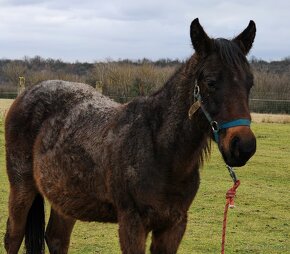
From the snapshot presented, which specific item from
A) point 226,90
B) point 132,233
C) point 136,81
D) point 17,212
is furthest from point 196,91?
point 136,81

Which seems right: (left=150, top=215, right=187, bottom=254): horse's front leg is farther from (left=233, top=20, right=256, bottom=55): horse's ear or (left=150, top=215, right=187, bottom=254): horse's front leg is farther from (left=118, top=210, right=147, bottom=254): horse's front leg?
(left=233, top=20, right=256, bottom=55): horse's ear

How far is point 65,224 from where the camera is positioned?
17.7 feet

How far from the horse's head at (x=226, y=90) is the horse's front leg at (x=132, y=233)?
3.10ft

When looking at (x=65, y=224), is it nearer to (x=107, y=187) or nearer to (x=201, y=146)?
(x=107, y=187)

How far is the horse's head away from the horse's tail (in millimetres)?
2636

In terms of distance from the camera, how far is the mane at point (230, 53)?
3.29 meters

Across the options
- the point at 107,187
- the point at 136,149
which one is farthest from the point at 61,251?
the point at 136,149

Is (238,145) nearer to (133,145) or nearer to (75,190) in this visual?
(133,145)

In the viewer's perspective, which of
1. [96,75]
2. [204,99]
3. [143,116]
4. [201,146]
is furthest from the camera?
[96,75]

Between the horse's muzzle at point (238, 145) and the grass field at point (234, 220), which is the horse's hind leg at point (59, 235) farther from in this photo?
the horse's muzzle at point (238, 145)

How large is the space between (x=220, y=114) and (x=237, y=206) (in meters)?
5.67

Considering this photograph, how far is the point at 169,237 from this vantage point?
12.8 feet

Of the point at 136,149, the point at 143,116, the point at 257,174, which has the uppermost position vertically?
the point at 143,116

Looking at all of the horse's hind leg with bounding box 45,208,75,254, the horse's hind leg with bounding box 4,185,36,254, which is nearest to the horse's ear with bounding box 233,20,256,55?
the horse's hind leg with bounding box 4,185,36,254
